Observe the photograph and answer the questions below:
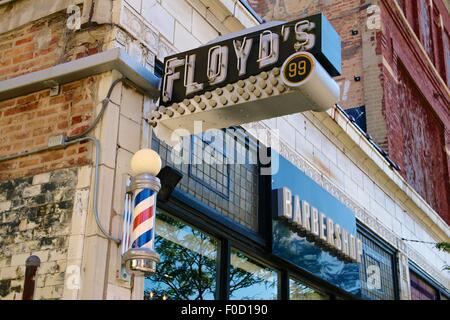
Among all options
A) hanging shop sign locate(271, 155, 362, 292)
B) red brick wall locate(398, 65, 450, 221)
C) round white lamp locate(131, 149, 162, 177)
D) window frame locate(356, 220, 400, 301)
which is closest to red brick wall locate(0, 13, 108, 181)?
round white lamp locate(131, 149, 162, 177)

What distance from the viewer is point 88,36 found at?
685cm

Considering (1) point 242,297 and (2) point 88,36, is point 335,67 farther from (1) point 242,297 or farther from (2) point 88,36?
(1) point 242,297

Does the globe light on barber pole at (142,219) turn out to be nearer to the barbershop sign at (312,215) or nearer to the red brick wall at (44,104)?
the red brick wall at (44,104)

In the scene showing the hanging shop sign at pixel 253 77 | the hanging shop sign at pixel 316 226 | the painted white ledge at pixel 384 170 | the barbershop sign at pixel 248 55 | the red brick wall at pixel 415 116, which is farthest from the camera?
the red brick wall at pixel 415 116

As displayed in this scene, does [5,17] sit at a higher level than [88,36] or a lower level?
higher

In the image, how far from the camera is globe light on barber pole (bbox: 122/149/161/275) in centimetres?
551

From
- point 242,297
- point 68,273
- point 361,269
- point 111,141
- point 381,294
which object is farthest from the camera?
point 381,294

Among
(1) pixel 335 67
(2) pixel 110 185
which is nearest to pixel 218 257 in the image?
(2) pixel 110 185

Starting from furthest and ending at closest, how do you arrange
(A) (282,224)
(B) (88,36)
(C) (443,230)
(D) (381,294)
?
(C) (443,230)
(D) (381,294)
(A) (282,224)
(B) (88,36)

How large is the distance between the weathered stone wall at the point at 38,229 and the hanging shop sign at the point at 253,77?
3.92 ft

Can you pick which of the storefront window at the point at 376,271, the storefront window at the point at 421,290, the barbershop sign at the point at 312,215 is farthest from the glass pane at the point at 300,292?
the storefront window at the point at 421,290

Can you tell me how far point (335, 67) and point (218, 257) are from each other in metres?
2.77

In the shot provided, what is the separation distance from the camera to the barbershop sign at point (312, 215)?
8844 millimetres

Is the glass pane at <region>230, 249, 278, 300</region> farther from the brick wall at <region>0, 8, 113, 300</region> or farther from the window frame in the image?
the window frame
